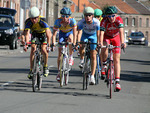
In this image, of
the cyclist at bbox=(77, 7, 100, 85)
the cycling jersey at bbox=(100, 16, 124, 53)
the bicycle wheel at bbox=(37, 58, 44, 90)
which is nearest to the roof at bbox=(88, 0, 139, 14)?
the cyclist at bbox=(77, 7, 100, 85)

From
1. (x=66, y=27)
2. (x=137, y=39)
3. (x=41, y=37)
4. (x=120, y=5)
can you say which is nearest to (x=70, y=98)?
(x=41, y=37)

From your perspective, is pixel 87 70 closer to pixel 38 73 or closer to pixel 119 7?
pixel 38 73

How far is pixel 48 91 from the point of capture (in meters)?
10.9

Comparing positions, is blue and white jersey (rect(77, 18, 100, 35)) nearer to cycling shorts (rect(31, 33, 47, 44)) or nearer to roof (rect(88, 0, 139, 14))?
cycling shorts (rect(31, 33, 47, 44))

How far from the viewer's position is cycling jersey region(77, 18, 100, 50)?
38.5 feet

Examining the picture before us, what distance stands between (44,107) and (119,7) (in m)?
110

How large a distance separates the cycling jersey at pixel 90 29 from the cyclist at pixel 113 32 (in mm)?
902

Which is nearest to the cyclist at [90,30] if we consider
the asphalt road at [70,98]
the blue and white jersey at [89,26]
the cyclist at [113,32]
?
the blue and white jersey at [89,26]

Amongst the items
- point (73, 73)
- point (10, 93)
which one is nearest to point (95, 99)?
point (10, 93)

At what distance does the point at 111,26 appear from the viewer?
1069 centimetres

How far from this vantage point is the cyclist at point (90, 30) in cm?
1148

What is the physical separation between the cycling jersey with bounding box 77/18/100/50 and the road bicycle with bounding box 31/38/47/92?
3.94 ft

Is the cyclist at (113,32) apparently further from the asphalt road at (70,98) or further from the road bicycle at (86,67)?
the asphalt road at (70,98)

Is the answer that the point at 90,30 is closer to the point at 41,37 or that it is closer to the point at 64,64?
the point at 64,64
